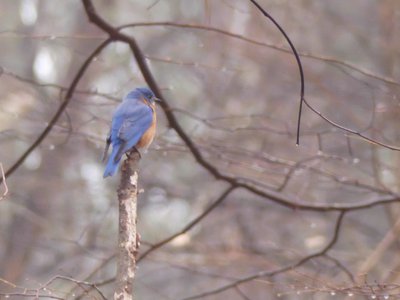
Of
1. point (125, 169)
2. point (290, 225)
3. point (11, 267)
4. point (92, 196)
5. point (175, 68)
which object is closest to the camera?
point (125, 169)

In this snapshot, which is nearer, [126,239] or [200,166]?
[126,239]

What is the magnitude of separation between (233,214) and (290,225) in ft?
3.10

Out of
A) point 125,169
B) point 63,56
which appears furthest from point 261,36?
point 125,169

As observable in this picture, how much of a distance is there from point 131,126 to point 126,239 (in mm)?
1772

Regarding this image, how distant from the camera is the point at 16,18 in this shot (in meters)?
13.4

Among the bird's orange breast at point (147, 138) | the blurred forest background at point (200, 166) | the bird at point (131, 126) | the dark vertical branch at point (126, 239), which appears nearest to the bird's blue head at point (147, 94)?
the bird at point (131, 126)

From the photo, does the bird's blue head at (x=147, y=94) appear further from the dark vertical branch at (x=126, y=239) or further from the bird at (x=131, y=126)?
the dark vertical branch at (x=126, y=239)

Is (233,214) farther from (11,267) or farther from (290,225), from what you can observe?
(11,267)

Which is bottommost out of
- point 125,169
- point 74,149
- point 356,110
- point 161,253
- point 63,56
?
point 125,169

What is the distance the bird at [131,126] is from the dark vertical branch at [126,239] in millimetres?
910

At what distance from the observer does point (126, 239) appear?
11.9ft

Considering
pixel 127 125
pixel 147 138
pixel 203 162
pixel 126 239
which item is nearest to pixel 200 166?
pixel 203 162

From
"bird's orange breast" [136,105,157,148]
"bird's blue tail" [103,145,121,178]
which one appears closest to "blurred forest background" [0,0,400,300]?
"bird's orange breast" [136,105,157,148]

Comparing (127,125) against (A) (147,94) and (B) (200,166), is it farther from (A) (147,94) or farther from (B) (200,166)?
(B) (200,166)
